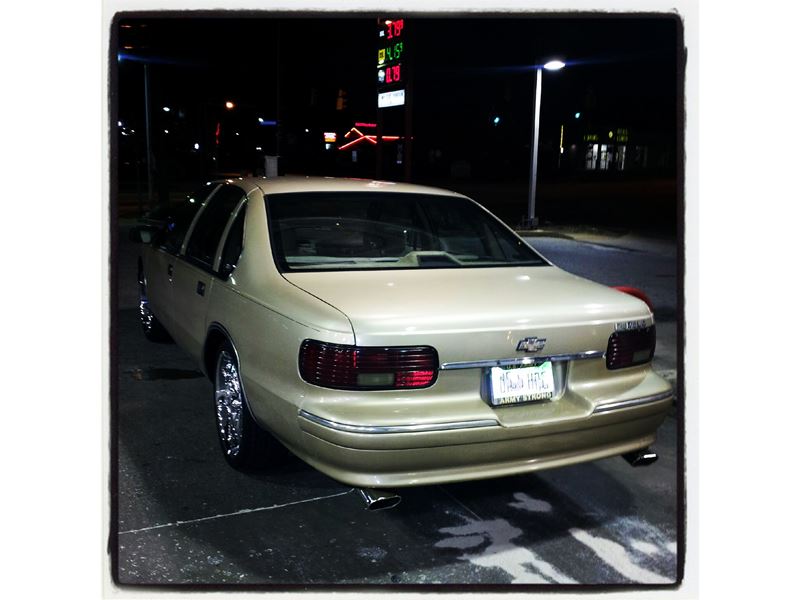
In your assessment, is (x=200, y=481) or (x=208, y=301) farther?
(x=208, y=301)

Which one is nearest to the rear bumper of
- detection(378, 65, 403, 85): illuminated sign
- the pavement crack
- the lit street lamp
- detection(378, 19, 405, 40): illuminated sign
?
the pavement crack

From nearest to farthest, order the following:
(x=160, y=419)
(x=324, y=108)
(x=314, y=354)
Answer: (x=314, y=354)
(x=160, y=419)
(x=324, y=108)

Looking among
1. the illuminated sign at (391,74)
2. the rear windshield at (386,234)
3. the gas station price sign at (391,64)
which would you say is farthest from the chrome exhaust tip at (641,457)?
the illuminated sign at (391,74)

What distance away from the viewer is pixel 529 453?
9.75ft

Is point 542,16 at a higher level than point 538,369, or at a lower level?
higher

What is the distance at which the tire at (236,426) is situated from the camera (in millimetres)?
3521

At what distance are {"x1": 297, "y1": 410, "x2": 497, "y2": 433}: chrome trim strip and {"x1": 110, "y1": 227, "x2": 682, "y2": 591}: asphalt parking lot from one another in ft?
1.85

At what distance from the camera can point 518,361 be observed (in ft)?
9.57

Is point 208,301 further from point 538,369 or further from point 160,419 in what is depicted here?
point 538,369

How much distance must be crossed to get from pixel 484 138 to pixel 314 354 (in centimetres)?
837

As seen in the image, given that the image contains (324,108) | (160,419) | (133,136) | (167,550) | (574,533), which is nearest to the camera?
(167,550)

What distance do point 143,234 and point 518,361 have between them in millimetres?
2900

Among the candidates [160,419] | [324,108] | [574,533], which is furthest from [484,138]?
[574,533]

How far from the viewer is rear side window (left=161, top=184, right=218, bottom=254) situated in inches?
182
